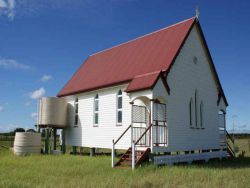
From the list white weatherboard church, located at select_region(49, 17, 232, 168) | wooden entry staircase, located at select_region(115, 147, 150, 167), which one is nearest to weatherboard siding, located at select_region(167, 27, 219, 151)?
white weatherboard church, located at select_region(49, 17, 232, 168)

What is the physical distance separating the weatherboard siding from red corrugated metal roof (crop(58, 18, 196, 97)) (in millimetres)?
727

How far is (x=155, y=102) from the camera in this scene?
67.4ft

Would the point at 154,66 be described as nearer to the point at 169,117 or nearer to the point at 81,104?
the point at 169,117

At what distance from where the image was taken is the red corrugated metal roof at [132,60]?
75.2 feet

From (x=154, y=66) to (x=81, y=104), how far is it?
825 cm

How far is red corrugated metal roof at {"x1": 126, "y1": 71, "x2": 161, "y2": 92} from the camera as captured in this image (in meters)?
20.1

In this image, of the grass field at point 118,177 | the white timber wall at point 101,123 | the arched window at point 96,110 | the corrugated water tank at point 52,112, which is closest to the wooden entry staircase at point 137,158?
the grass field at point 118,177

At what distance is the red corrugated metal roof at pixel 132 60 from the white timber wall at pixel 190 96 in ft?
2.41

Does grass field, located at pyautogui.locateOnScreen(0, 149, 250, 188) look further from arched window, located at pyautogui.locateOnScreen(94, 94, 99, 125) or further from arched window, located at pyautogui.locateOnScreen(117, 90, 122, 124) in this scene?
arched window, located at pyautogui.locateOnScreen(94, 94, 99, 125)

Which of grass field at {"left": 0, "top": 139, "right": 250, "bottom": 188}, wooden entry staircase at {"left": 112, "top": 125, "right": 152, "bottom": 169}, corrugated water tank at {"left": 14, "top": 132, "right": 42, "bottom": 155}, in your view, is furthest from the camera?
corrugated water tank at {"left": 14, "top": 132, "right": 42, "bottom": 155}

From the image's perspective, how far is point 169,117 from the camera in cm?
2166

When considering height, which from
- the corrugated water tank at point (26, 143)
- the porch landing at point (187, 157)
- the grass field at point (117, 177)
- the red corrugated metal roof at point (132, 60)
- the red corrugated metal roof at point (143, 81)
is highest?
the red corrugated metal roof at point (132, 60)

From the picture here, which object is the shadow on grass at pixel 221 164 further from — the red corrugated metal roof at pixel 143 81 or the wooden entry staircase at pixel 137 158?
the red corrugated metal roof at pixel 143 81

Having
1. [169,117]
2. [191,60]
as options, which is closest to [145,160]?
[169,117]
